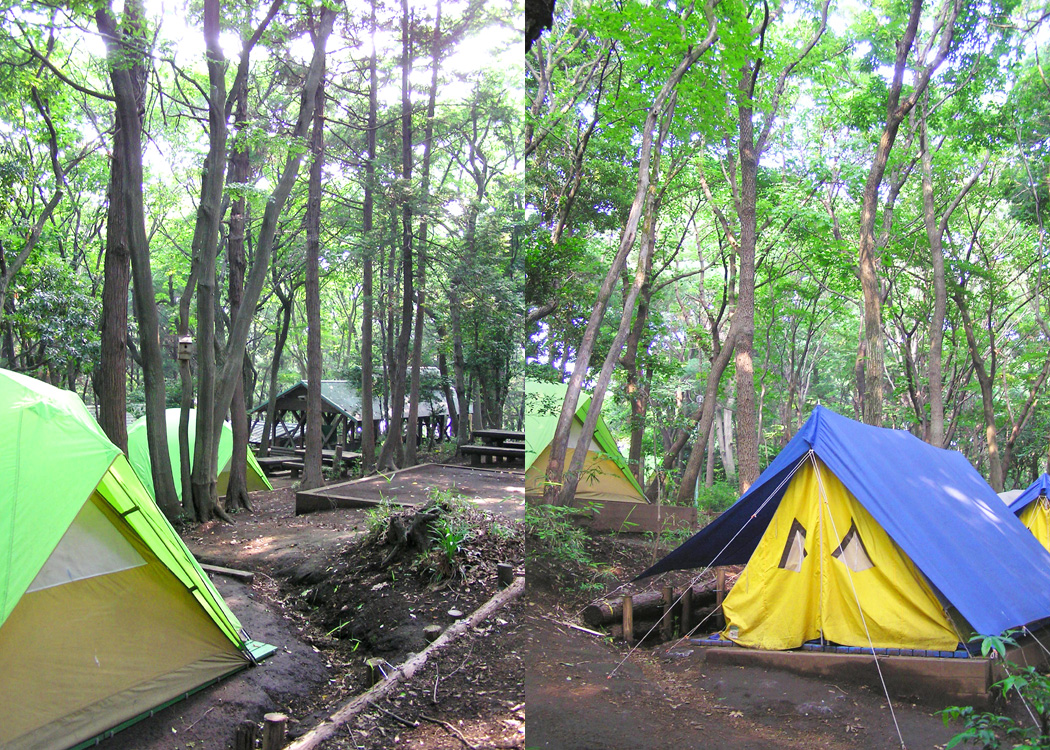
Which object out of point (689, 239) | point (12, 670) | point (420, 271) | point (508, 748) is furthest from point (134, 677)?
point (689, 239)

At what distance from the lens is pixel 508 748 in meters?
3.02

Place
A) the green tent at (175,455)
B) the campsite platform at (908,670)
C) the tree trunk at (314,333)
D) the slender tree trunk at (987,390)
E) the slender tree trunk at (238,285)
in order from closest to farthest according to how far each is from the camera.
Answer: the campsite platform at (908,670)
the slender tree trunk at (238,285)
the green tent at (175,455)
the tree trunk at (314,333)
the slender tree trunk at (987,390)

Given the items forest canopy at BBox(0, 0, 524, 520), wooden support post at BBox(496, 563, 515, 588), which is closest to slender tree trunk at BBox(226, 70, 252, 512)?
forest canopy at BBox(0, 0, 524, 520)

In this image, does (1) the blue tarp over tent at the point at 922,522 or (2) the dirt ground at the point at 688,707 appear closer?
(2) the dirt ground at the point at 688,707

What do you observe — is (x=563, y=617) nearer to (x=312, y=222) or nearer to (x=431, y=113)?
(x=312, y=222)

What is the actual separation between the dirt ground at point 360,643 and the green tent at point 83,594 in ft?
0.64

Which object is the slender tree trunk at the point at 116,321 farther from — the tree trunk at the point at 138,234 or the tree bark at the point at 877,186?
the tree bark at the point at 877,186

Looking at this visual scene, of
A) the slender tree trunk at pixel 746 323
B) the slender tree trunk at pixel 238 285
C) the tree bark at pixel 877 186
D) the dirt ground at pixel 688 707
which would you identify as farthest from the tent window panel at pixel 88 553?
the tree bark at pixel 877 186

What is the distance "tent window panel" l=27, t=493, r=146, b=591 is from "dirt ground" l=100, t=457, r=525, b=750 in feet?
2.60

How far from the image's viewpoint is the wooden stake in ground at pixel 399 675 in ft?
10.3

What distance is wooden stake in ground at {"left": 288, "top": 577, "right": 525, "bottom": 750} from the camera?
3129mm

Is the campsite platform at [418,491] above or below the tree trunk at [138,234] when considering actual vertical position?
below

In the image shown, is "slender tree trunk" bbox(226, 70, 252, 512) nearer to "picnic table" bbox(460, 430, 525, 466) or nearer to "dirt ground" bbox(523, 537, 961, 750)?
"picnic table" bbox(460, 430, 525, 466)

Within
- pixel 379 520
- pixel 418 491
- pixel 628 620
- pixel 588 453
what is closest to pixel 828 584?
pixel 628 620
